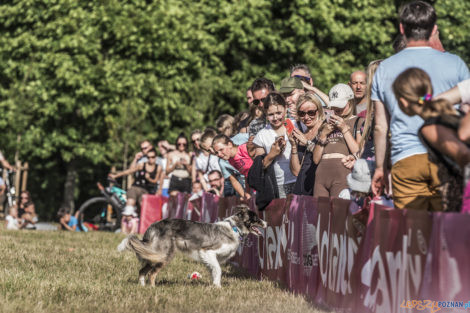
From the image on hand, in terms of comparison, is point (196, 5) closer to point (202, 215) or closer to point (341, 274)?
point (202, 215)

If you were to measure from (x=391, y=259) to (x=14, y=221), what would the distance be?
17.5 meters

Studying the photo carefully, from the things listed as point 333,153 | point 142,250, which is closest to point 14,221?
point 142,250

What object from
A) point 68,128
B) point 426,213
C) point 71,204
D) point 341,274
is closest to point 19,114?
point 68,128

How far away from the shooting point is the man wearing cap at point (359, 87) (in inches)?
385

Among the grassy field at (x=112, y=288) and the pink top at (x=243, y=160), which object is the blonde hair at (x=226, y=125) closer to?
the grassy field at (x=112, y=288)

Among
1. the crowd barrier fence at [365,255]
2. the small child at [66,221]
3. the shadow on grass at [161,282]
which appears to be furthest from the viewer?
the small child at [66,221]

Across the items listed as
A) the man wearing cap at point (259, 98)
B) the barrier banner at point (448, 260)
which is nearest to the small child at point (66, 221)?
the man wearing cap at point (259, 98)

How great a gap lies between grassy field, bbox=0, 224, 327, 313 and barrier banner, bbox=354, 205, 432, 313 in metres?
0.90

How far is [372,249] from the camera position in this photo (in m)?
6.23

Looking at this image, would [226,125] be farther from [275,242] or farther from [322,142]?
[322,142]

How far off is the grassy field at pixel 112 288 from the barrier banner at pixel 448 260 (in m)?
2.23

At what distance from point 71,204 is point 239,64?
8.03m

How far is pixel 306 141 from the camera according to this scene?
930 cm

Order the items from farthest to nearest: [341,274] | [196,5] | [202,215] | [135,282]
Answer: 1. [196,5]
2. [202,215]
3. [135,282]
4. [341,274]
